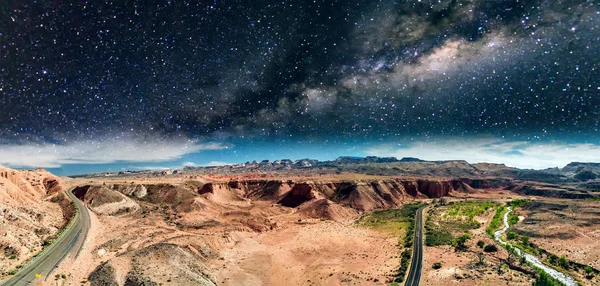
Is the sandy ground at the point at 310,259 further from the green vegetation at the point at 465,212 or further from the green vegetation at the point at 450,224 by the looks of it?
the green vegetation at the point at 465,212

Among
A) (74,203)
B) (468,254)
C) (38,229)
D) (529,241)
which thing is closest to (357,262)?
(468,254)

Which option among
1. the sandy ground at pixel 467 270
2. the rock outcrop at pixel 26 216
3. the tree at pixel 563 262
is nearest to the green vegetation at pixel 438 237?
the sandy ground at pixel 467 270

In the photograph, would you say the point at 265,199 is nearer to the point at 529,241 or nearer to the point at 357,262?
the point at 357,262

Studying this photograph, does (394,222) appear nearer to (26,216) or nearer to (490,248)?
(490,248)

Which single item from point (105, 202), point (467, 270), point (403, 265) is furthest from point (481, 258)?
point (105, 202)

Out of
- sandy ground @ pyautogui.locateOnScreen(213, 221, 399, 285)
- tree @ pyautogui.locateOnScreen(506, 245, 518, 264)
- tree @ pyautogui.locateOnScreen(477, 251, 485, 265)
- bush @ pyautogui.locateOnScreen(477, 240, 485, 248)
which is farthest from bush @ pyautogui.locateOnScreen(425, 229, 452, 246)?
tree @ pyautogui.locateOnScreen(506, 245, 518, 264)

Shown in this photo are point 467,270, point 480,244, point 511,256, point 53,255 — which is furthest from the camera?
point 480,244
